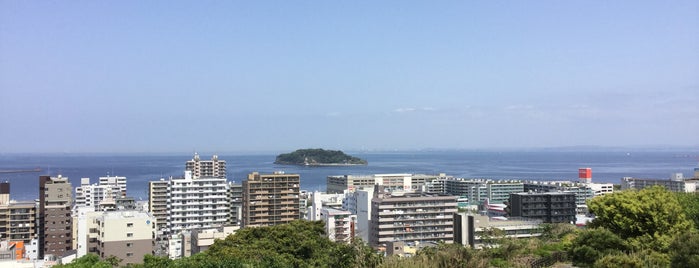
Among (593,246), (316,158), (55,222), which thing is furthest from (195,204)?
(316,158)

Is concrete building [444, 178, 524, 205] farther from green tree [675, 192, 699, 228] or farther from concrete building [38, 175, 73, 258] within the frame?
concrete building [38, 175, 73, 258]

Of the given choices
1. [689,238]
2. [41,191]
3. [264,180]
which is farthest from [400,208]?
[689,238]

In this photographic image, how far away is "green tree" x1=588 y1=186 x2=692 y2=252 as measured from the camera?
26.1 ft

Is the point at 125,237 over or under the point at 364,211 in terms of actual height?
over

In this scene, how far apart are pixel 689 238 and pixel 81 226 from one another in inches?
647

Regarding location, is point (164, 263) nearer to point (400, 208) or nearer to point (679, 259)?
point (679, 259)

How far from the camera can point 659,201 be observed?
8.22 metres

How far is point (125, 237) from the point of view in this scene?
1542cm

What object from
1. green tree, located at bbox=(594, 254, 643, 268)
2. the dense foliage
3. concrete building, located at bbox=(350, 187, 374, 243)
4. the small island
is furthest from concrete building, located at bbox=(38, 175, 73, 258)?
the small island

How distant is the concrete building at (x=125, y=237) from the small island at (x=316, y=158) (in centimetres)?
7734

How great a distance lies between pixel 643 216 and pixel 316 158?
86344mm

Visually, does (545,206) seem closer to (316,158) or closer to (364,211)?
(364,211)

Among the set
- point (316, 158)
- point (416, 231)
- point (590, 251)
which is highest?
point (590, 251)

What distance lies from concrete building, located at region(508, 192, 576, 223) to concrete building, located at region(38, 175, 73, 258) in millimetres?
17600
